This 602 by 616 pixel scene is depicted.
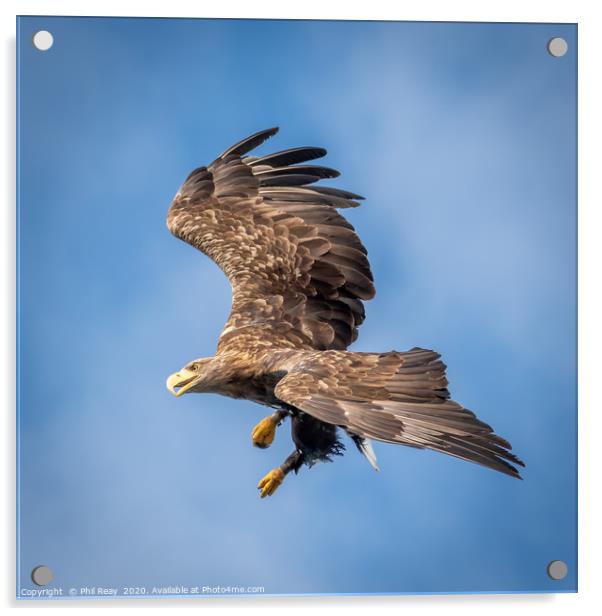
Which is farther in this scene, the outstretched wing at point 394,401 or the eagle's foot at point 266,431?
the eagle's foot at point 266,431

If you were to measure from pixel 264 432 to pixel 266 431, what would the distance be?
1cm

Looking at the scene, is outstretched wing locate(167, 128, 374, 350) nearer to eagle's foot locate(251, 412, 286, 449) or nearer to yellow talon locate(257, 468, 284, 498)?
eagle's foot locate(251, 412, 286, 449)

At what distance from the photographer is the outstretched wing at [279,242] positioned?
7293 mm

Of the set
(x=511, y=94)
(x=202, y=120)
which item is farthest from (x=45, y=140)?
(x=511, y=94)

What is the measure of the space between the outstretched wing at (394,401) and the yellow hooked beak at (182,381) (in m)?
0.66

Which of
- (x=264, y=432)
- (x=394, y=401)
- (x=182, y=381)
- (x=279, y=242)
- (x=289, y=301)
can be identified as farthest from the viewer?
(x=279, y=242)

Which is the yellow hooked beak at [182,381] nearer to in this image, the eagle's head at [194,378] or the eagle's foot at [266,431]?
the eagle's head at [194,378]

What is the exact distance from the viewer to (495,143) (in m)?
7.21

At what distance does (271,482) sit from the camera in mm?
7016

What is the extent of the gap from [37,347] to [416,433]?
2.20 m

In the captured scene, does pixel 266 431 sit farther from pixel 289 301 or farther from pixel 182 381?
pixel 289 301

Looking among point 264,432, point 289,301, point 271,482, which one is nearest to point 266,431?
point 264,432

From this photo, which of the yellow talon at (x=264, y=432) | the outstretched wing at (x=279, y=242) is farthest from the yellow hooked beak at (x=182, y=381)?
the yellow talon at (x=264, y=432)

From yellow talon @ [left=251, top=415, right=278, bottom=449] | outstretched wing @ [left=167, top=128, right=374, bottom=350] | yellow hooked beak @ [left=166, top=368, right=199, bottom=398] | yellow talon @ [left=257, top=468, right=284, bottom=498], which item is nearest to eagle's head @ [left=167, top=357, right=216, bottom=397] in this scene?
yellow hooked beak @ [left=166, top=368, right=199, bottom=398]
